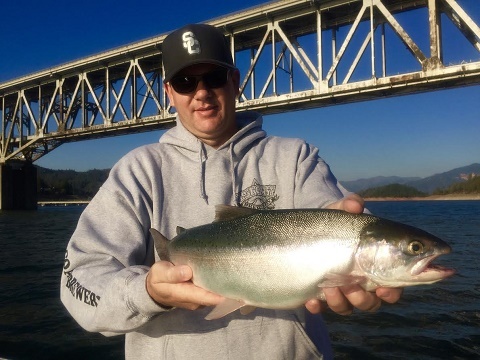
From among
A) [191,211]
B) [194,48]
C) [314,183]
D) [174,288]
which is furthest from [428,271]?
[194,48]

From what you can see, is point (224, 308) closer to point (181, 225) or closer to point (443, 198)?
point (181, 225)

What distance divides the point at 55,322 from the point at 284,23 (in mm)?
26520

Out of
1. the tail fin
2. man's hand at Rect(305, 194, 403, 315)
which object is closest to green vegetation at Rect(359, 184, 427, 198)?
man's hand at Rect(305, 194, 403, 315)

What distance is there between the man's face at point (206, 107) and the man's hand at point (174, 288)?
128 centimetres

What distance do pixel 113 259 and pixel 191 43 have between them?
5.54 ft

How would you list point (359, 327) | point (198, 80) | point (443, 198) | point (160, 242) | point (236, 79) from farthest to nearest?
point (443, 198), point (359, 327), point (236, 79), point (198, 80), point (160, 242)

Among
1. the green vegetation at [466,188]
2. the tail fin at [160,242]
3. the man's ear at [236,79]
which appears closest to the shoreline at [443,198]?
the green vegetation at [466,188]

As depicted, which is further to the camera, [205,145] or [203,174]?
[205,145]

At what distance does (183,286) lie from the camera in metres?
2.61

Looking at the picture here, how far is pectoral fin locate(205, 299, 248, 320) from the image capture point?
2.69 m

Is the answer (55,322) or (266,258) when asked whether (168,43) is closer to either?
(266,258)

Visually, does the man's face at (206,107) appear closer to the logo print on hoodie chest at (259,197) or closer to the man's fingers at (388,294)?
the logo print on hoodie chest at (259,197)

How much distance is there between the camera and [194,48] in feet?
11.0

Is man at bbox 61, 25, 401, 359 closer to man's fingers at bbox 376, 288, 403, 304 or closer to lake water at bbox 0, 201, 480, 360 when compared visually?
man's fingers at bbox 376, 288, 403, 304
